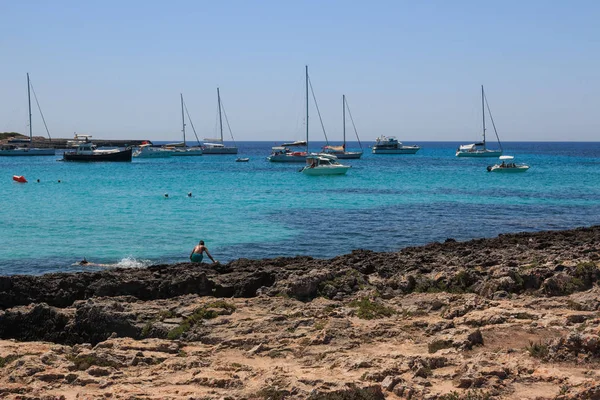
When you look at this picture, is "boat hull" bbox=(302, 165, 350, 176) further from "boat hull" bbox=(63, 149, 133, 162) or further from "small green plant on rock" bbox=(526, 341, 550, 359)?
"small green plant on rock" bbox=(526, 341, 550, 359)

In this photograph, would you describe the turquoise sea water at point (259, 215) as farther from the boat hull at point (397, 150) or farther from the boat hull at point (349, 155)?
the boat hull at point (397, 150)

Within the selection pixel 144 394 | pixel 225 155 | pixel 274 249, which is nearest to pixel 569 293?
pixel 144 394

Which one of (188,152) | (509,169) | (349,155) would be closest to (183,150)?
(188,152)

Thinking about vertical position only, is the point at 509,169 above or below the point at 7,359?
above

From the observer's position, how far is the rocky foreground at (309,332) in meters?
9.95

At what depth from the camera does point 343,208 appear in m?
42.1

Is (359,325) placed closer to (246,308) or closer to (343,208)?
(246,308)

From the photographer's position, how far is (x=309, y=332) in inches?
497

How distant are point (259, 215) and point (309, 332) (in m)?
26.2

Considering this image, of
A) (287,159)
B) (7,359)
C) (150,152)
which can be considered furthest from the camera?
(150,152)

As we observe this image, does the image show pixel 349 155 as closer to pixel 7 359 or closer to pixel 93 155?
pixel 93 155

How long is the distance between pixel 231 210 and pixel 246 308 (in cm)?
2742

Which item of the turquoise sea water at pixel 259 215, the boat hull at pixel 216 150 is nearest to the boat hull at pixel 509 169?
the turquoise sea water at pixel 259 215

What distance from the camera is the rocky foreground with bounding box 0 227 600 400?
995 centimetres
